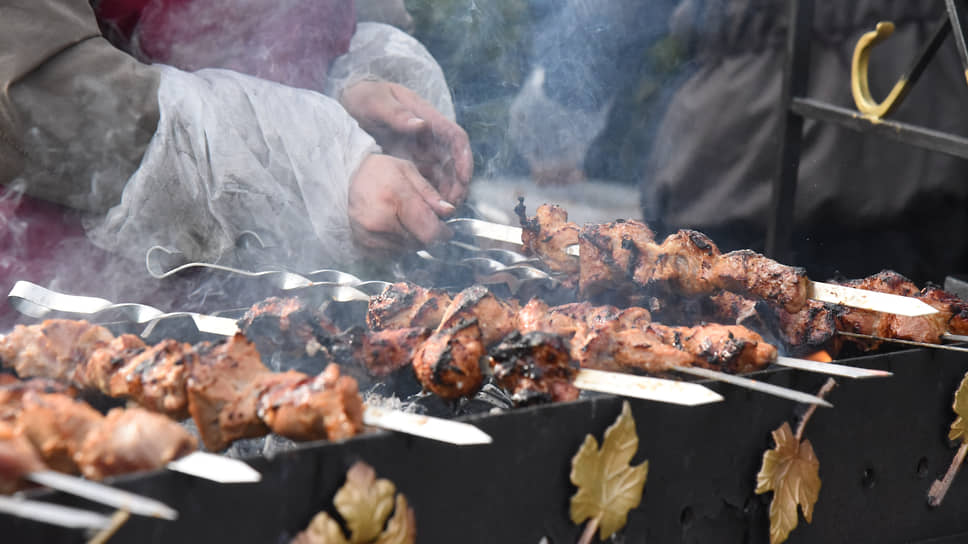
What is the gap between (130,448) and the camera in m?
1.40

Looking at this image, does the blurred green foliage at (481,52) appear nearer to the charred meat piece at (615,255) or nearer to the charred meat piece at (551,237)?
the charred meat piece at (551,237)

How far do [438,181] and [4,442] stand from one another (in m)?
2.63

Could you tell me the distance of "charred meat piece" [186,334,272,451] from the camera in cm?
169

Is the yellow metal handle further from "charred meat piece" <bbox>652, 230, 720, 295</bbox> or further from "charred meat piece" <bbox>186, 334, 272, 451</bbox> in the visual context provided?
"charred meat piece" <bbox>186, 334, 272, 451</bbox>

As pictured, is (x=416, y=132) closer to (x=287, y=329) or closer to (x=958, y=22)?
(x=287, y=329)

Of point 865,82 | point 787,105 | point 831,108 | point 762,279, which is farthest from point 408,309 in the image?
point 787,105

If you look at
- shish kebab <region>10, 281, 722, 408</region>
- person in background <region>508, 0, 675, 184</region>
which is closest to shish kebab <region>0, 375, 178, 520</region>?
shish kebab <region>10, 281, 722, 408</region>

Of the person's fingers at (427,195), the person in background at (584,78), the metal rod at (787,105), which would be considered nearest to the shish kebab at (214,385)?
the person's fingers at (427,195)

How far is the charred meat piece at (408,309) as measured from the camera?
8.06 ft

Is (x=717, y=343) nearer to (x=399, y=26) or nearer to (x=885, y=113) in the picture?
(x=885, y=113)

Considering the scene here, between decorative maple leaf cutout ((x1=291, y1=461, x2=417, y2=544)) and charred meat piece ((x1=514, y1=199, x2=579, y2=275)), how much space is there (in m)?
1.61

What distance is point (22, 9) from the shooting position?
2547mm

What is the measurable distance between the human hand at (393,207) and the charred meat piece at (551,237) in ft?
1.15

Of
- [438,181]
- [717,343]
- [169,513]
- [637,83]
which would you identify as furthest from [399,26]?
[169,513]
